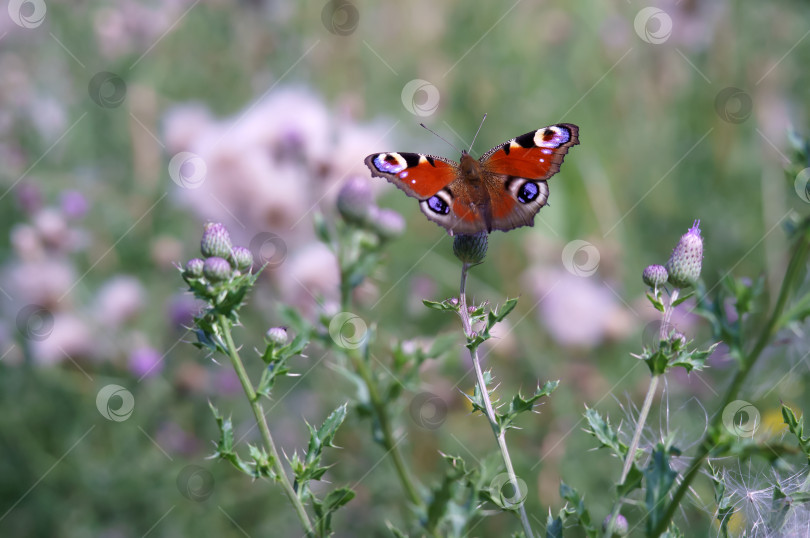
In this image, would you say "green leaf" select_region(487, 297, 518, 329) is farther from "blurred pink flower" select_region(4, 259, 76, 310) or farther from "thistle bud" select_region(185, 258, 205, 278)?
"blurred pink flower" select_region(4, 259, 76, 310)

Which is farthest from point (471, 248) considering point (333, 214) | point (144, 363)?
point (144, 363)

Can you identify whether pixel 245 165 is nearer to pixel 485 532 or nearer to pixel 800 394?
pixel 485 532

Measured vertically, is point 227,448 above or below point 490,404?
below

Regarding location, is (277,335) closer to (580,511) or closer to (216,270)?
(216,270)

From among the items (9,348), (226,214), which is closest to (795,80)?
(226,214)

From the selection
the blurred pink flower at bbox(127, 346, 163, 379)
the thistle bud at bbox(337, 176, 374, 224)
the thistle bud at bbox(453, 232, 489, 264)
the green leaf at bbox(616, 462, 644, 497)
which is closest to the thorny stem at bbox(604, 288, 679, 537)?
the green leaf at bbox(616, 462, 644, 497)

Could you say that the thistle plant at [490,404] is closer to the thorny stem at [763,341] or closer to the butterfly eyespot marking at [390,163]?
the thorny stem at [763,341]
